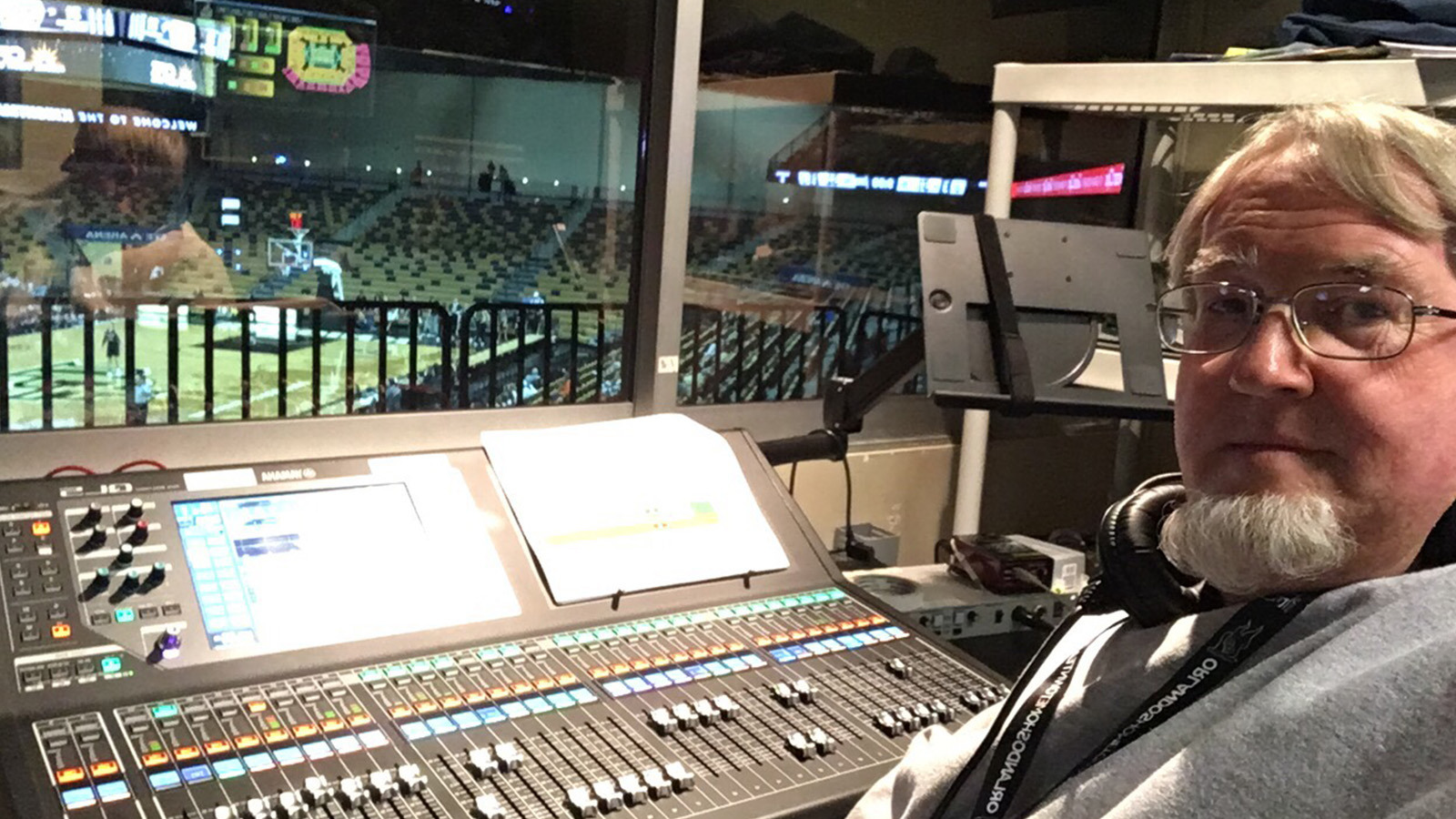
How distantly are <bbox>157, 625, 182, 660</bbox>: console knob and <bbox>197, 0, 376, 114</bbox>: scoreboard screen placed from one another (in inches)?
35.4

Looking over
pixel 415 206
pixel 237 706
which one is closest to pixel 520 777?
pixel 237 706

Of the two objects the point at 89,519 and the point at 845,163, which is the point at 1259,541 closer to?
the point at 89,519

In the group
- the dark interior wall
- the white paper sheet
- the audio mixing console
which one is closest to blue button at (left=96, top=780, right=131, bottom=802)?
the audio mixing console

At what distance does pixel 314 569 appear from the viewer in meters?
1.26

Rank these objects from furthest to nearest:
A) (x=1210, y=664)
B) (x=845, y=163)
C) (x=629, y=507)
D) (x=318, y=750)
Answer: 1. (x=845, y=163)
2. (x=629, y=507)
3. (x=318, y=750)
4. (x=1210, y=664)

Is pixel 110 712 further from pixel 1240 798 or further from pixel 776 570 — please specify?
pixel 1240 798

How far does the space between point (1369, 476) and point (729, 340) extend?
5.54 feet

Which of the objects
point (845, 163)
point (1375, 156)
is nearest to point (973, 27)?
point (845, 163)

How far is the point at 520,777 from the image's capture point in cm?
103

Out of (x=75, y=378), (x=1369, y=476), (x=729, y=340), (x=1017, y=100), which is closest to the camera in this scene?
(x=1369, y=476)

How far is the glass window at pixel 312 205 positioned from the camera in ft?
5.24

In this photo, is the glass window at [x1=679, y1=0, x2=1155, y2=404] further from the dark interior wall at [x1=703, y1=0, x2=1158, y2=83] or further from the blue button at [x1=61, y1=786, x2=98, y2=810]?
the blue button at [x1=61, y1=786, x2=98, y2=810]

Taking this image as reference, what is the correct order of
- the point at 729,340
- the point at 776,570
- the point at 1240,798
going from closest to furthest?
the point at 1240,798
the point at 776,570
the point at 729,340

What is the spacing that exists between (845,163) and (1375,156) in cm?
162
